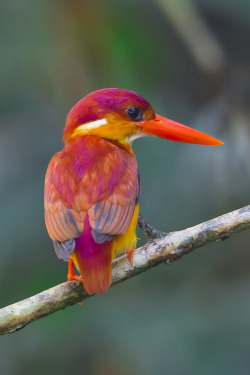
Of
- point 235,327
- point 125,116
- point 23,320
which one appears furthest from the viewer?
point 235,327

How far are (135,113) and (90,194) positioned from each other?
667mm

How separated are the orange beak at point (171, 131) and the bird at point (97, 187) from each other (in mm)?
12

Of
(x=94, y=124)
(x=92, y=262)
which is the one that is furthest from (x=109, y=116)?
(x=92, y=262)

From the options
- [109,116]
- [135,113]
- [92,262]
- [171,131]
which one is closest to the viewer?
[92,262]

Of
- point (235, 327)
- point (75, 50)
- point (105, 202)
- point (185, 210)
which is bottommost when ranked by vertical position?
point (235, 327)

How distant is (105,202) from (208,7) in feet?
8.64

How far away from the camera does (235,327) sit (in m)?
4.24

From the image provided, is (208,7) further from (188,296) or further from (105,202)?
(105,202)

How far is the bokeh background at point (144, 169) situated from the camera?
4.30 meters

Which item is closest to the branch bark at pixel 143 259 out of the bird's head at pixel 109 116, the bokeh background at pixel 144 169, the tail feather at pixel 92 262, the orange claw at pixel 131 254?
the orange claw at pixel 131 254

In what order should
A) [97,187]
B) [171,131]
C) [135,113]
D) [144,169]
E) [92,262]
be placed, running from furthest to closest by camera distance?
[144,169] → [171,131] → [135,113] → [97,187] → [92,262]

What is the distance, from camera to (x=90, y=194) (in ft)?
9.52

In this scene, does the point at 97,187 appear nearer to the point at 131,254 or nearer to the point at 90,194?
the point at 90,194

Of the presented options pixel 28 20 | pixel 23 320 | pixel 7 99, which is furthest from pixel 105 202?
pixel 28 20
